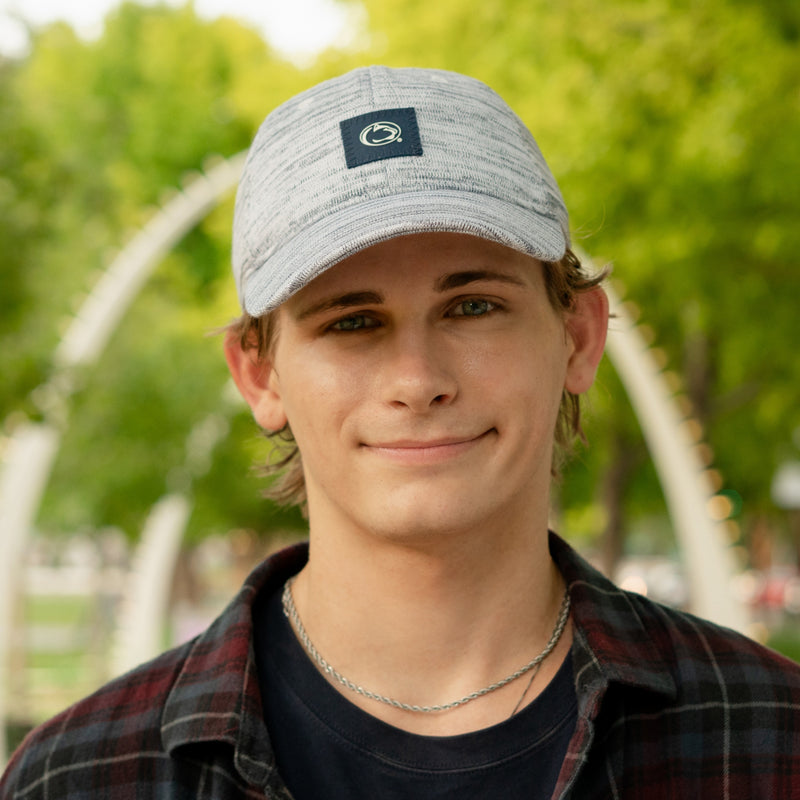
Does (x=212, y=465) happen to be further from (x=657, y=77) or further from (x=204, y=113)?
(x=204, y=113)

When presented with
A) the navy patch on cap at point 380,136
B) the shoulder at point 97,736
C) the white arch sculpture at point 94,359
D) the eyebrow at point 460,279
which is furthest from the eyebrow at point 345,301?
the white arch sculpture at point 94,359

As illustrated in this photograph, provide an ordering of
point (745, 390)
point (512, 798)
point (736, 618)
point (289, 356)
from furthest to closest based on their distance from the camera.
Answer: point (745, 390) < point (736, 618) < point (289, 356) < point (512, 798)

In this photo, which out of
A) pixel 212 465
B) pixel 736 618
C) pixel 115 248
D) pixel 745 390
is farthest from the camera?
pixel 115 248

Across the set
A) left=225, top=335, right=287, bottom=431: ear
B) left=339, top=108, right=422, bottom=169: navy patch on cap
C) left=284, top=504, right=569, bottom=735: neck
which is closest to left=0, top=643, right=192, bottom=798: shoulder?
left=284, top=504, right=569, bottom=735: neck

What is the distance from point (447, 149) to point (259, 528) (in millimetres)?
26822

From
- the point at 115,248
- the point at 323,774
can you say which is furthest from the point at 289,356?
the point at 115,248

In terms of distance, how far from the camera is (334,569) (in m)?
2.27

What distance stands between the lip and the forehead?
0.26m

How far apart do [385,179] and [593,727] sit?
3.19ft

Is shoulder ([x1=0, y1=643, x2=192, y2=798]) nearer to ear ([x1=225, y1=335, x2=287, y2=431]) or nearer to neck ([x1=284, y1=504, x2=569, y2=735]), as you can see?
neck ([x1=284, y1=504, x2=569, y2=735])

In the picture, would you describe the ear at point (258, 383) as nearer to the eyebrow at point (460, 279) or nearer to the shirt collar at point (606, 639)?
the eyebrow at point (460, 279)

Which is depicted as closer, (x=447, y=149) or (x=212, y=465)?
(x=447, y=149)

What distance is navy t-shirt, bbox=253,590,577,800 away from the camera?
206 centimetres

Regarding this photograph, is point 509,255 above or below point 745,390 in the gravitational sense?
below
